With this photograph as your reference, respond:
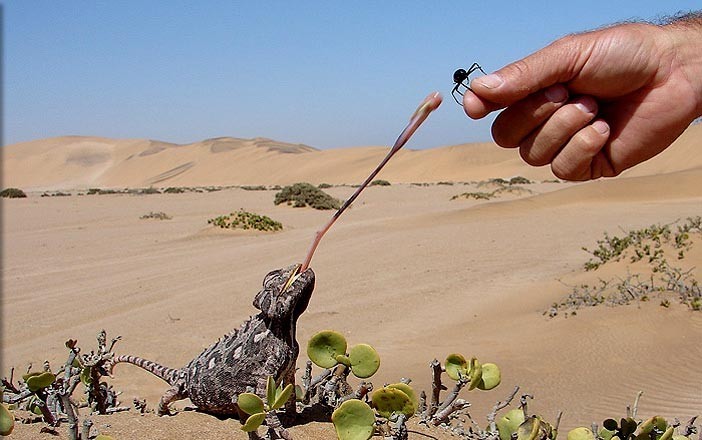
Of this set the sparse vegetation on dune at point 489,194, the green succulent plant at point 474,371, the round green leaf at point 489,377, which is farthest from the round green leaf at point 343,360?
the sparse vegetation on dune at point 489,194

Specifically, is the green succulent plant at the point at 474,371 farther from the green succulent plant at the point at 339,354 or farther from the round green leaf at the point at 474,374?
the green succulent plant at the point at 339,354

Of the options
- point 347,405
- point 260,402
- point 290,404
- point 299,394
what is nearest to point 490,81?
point 347,405

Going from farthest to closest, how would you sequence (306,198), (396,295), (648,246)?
1. (306,198)
2. (396,295)
3. (648,246)

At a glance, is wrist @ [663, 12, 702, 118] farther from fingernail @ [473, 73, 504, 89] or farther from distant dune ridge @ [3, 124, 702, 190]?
distant dune ridge @ [3, 124, 702, 190]

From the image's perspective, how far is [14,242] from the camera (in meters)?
16.1

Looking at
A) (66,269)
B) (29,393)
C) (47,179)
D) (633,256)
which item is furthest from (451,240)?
(47,179)

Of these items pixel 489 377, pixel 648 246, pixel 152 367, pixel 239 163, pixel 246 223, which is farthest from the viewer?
pixel 239 163

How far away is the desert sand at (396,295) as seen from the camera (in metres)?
4.95

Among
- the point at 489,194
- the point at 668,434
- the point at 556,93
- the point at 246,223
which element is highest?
the point at 489,194

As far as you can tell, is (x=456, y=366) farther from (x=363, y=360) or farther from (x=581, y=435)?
(x=581, y=435)

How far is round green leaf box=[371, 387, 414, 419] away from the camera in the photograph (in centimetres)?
238

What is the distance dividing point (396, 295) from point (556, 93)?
680 centimetres

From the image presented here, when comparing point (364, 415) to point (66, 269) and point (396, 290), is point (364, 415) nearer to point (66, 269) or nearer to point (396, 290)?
point (396, 290)

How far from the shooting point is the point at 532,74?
2271mm
